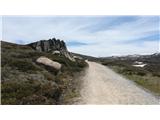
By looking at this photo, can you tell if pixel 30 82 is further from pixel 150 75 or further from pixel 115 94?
pixel 150 75

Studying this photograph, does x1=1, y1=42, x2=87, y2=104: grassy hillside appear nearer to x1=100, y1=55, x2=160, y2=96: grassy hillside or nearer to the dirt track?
the dirt track

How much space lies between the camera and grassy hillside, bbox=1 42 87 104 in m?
Result: 18.4

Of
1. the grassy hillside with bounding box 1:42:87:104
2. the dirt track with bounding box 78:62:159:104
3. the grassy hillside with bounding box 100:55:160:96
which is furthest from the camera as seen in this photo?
the grassy hillside with bounding box 100:55:160:96

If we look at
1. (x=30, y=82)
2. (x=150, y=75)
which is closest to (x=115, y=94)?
(x=30, y=82)

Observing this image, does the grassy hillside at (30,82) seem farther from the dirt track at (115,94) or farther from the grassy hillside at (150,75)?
the grassy hillside at (150,75)

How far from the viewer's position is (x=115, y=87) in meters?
22.7

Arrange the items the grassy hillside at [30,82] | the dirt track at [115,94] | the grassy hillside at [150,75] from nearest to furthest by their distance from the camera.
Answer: the grassy hillside at [30,82] < the dirt track at [115,94] < the grassy hillside at [150,75]

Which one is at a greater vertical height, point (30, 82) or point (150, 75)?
point (30, 82)

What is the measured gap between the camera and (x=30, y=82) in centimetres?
2000

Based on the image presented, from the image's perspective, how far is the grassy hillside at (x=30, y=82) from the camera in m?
18.4

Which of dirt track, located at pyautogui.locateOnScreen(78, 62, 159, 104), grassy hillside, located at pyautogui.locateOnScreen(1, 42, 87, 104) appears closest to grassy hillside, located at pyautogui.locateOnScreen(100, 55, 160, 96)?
dirt track, located at pyautogui.locateOnScreen(78, 62, 159, 104)

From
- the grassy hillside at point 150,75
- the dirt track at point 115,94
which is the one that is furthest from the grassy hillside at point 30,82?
the grassy hillside at point 150,75
